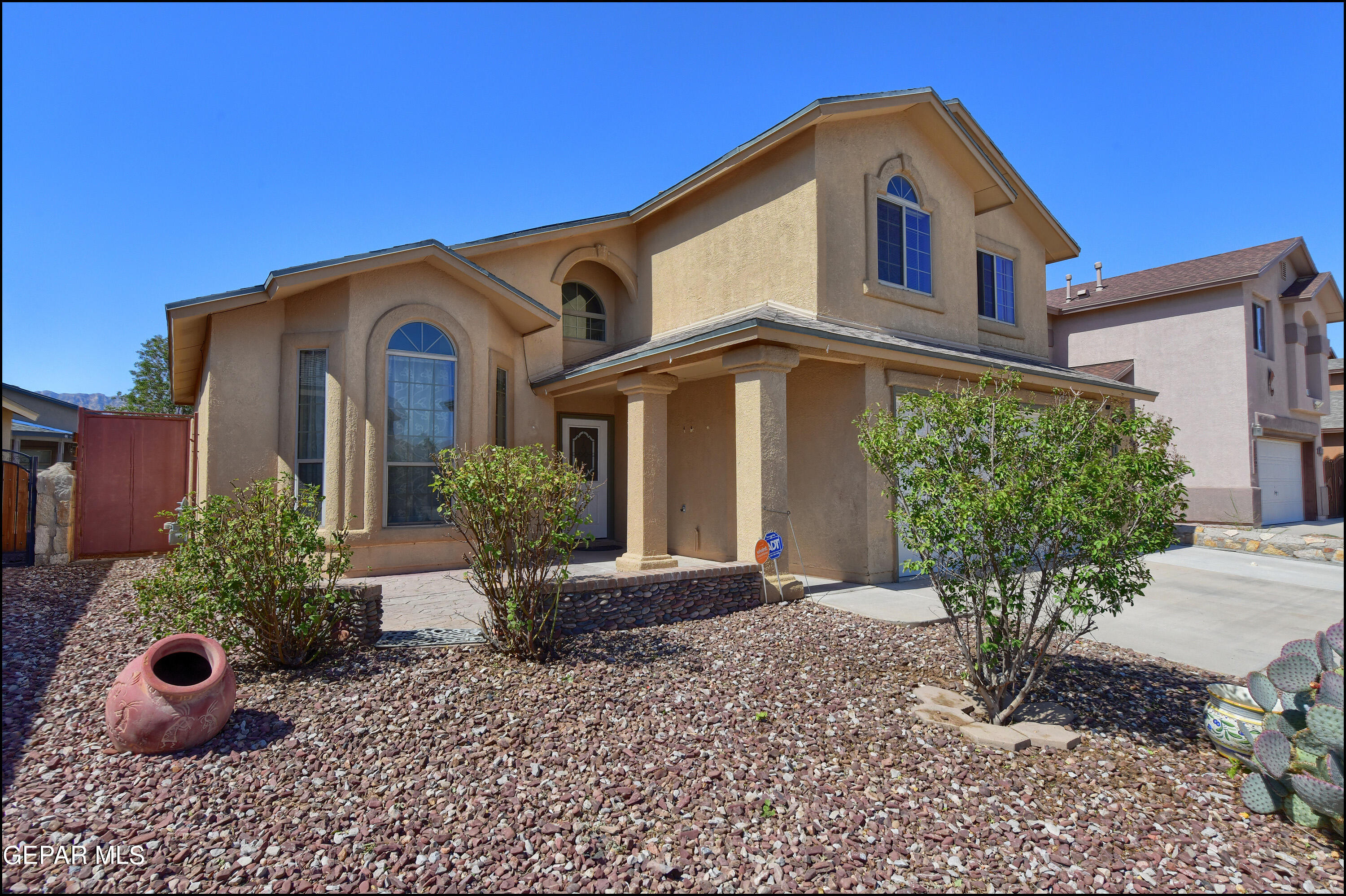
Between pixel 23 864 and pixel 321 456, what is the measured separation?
6.90 meters

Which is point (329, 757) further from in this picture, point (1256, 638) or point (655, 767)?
point (1256, 638)

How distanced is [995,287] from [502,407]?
404 inches

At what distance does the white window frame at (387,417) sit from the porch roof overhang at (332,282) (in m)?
0.89

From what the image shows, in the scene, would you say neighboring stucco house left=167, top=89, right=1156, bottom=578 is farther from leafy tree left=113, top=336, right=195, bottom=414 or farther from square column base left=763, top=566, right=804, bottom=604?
leafy tree left=113, top=336, right=195, bottom=414

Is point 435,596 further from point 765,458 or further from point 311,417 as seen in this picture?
point 765,458

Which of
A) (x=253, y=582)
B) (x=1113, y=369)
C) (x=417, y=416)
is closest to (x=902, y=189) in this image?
(x=417, y=416)

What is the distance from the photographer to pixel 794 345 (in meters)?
8.70

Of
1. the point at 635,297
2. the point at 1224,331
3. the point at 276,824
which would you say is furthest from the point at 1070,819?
the point at 1224,331

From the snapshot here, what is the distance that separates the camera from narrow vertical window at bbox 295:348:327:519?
9672mm

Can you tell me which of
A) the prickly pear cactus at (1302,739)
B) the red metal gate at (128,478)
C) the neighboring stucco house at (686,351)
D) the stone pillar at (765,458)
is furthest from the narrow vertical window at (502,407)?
the prickly pear cactus at (1302,739)

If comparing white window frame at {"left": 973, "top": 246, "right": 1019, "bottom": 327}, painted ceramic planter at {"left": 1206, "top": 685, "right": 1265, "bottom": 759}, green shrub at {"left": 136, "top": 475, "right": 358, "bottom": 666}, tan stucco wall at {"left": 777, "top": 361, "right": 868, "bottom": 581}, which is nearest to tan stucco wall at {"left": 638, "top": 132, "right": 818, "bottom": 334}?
tan stucco wall at {"left": 777, "top": 361, "right": 868, "bottom": 581}

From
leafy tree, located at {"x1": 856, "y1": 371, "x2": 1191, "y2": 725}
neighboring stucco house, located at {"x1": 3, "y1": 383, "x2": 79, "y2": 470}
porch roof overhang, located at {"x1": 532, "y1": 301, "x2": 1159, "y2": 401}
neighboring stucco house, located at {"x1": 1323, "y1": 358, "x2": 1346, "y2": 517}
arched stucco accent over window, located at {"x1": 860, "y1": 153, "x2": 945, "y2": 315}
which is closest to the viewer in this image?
leafy tree, located at {"x1": 856, "y1": 371, "x2": 1191, "y2": 725}

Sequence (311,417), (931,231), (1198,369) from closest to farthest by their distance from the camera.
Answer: (311,417)
(931,231)
(1198,369)

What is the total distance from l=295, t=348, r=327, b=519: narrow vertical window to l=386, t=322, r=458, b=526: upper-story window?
954mm
